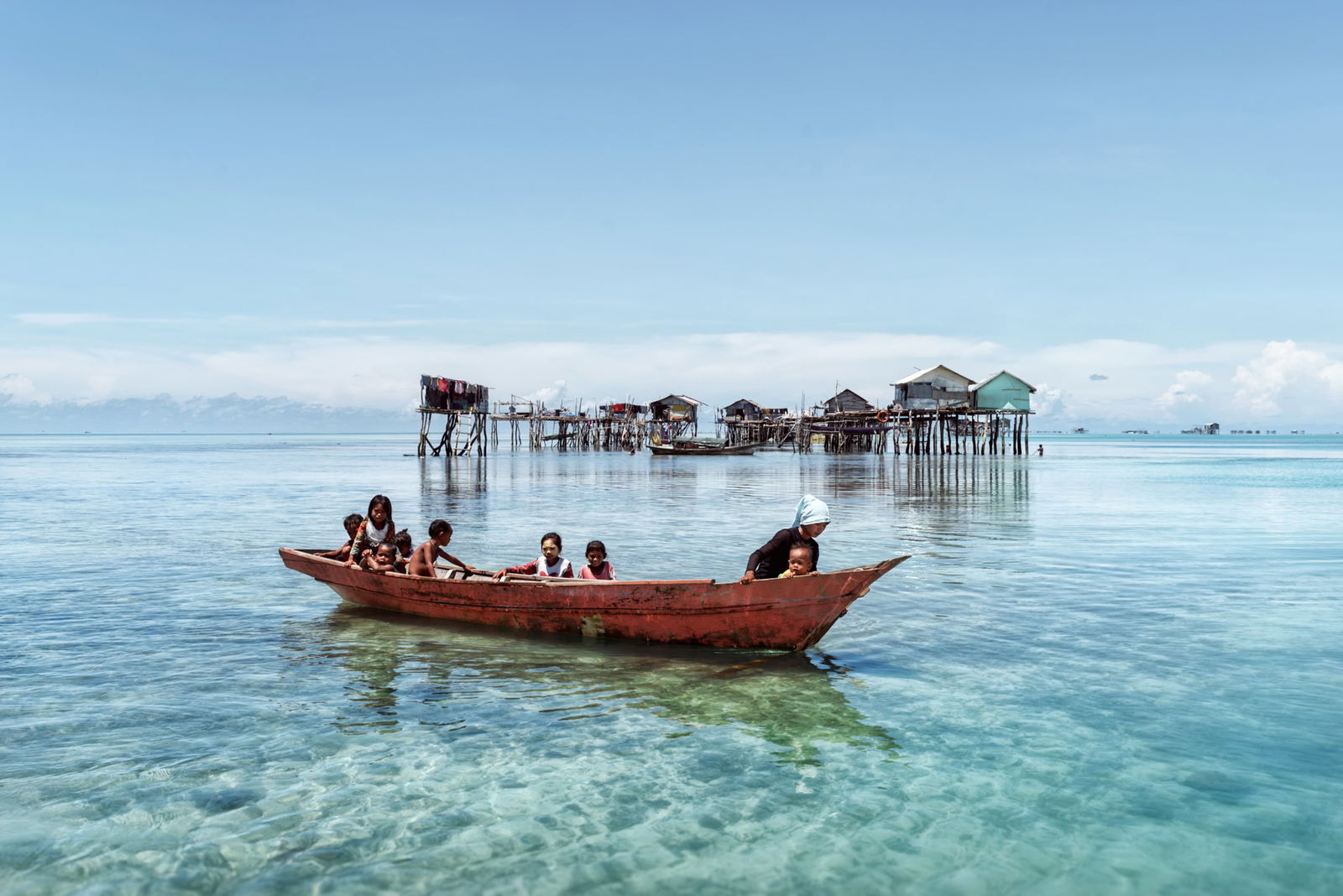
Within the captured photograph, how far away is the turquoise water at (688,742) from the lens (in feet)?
16.6

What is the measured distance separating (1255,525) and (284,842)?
2300 cm

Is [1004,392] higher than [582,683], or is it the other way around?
[1004,392]

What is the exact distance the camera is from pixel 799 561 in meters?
8.62

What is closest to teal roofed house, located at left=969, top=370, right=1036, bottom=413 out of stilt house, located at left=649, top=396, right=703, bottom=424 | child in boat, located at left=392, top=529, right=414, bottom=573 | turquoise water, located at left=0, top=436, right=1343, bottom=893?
stilt house, located at left=649, top=396, right=703, bottom=424

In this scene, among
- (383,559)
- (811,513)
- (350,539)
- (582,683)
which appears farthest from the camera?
(350,539)

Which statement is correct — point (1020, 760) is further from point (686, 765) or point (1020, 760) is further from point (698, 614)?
point (698, 614)

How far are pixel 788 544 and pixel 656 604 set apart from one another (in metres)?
1.51

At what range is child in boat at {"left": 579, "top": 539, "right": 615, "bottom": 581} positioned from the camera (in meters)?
9.73

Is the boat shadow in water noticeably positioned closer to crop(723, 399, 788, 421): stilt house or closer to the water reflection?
the water reflection

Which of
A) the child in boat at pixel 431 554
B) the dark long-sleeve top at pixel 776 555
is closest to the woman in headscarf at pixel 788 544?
the dark long-sleeve top at pixel 776 555

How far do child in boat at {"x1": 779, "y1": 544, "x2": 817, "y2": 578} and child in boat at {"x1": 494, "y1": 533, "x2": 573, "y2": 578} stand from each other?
9.41ft

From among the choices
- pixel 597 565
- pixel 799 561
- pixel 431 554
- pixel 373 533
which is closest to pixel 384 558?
pixel 373 533

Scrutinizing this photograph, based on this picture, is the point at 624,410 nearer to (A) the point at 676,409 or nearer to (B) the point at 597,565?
(A) the point at 676,409

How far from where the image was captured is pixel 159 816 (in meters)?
5.55
